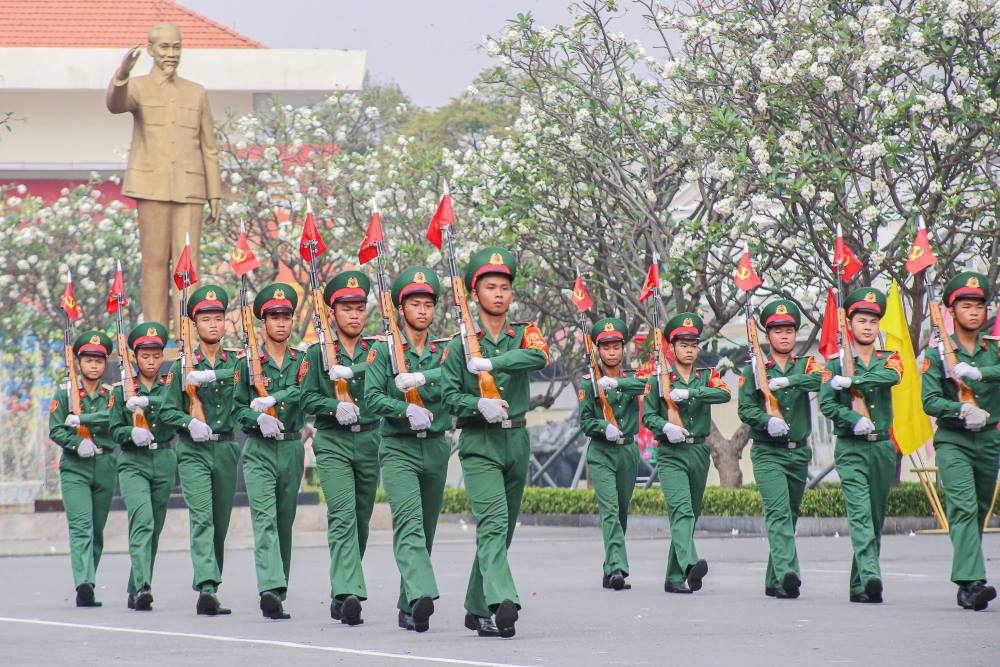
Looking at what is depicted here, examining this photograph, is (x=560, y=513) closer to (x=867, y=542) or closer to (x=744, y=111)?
(x=744, y=111)

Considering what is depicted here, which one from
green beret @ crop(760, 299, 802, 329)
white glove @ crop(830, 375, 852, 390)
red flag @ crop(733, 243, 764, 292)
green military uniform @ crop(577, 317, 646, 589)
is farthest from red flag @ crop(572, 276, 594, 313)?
white glove @ crop(830, 375, 852, 390)

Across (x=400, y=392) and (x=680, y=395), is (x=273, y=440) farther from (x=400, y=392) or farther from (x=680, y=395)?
(x=680, y=395)

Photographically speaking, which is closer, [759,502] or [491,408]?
[491,408]

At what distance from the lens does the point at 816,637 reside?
9.81 metres

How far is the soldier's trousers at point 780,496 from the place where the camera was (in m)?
12.6

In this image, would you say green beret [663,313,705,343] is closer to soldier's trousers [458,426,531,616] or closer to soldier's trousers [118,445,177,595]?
soldier's trousers [118,445,177,595]

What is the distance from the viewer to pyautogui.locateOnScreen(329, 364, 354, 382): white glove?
445 inches

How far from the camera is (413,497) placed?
1061 cm

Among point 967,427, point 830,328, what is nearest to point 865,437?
point 967,427

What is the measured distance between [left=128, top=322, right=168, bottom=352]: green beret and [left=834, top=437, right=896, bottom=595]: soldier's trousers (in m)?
4.95

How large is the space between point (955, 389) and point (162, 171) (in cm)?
1246

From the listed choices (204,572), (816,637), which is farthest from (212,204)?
(816,637)

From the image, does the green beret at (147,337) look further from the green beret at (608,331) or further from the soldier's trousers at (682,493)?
the soldier's trousers at (682,493)

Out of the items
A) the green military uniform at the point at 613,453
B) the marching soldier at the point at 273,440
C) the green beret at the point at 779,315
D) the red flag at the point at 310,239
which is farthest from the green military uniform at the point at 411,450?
the green military uniform at the point at 613,453
